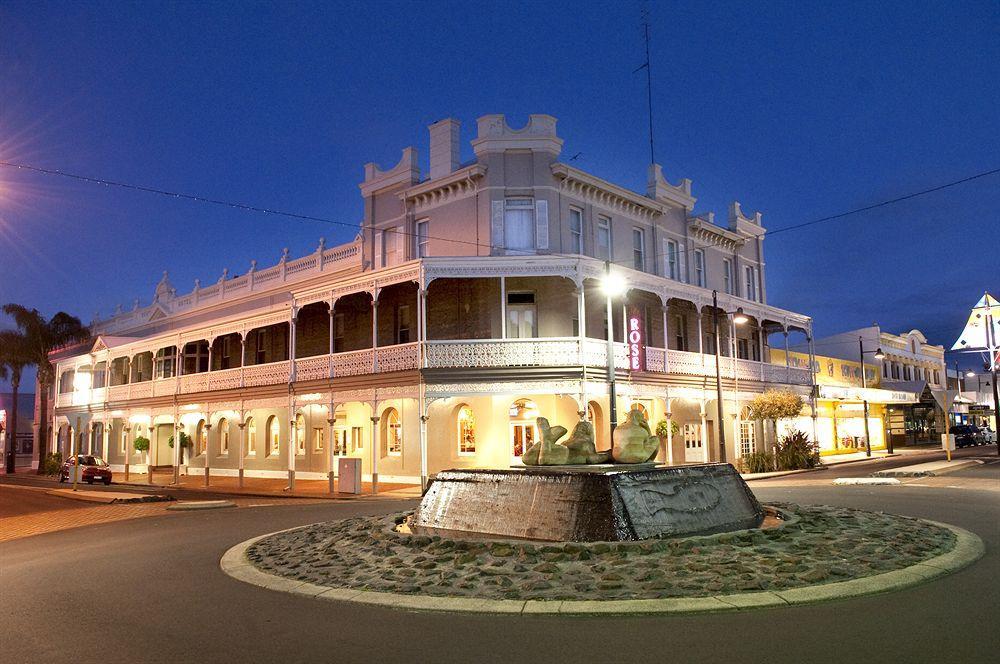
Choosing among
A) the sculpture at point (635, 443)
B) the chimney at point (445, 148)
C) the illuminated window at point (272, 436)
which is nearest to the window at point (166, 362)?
the illuminated window at point (272, 436)

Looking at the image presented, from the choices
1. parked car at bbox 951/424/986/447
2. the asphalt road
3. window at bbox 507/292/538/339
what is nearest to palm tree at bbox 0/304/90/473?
window at bbox 507/292/538/339

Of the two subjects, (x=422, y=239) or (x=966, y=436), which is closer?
(x=422, y=239)

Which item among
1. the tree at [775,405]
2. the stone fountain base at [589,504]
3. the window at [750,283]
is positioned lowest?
the stone fountain base at [589,504]

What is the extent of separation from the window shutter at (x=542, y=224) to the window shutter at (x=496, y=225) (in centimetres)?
130

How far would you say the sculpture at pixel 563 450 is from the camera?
1118 centimetres

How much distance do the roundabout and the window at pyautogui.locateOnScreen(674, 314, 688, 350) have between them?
2337 cm

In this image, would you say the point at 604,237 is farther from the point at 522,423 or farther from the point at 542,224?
the point at 522,423

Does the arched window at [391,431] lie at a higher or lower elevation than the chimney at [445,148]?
lower

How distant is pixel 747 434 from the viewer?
118 feet

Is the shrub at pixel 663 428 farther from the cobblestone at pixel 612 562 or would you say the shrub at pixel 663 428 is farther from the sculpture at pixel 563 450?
the cobblestone at pixel 612 562

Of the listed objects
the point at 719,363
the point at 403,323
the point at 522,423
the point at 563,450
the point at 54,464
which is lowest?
the point at 54,464

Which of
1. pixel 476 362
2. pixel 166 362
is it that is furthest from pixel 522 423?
pixel 166 362

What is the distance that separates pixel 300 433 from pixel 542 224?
14.4 m

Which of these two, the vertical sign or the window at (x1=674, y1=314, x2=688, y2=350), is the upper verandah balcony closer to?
the window at (x1=674, y1=314, x2=688, y2=350)
